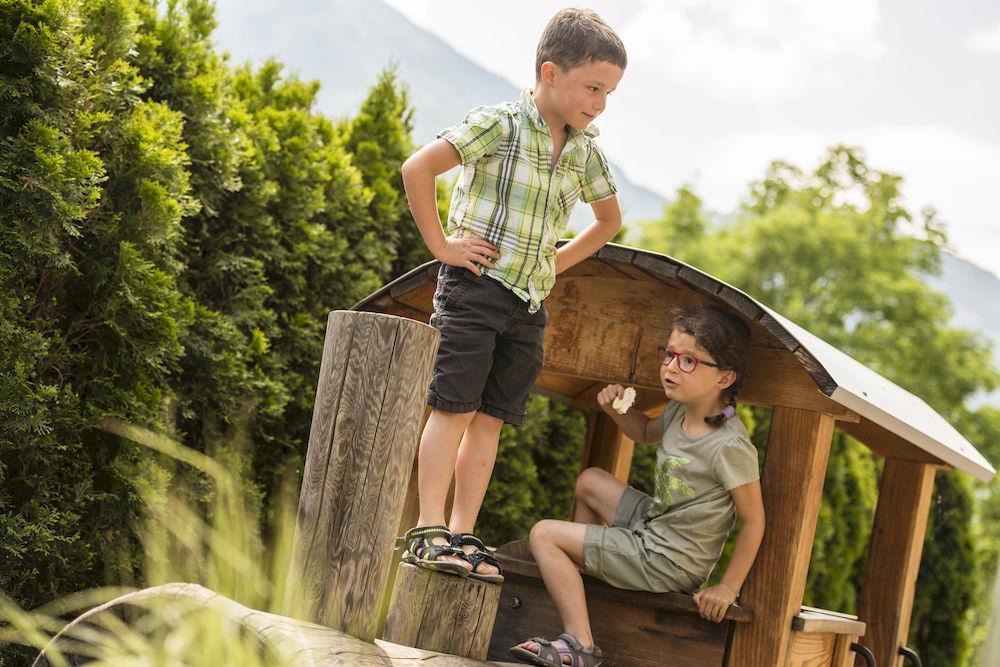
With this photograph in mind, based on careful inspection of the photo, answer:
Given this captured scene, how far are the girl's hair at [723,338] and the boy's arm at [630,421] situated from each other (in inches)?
15.9

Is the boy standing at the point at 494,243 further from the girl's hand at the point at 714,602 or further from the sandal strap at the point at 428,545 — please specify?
the girl's hand at the point at 714,602

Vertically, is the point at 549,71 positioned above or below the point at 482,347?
above

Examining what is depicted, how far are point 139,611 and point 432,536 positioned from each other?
0.88 metres

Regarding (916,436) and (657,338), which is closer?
(916,436)

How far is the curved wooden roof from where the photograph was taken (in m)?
4.02

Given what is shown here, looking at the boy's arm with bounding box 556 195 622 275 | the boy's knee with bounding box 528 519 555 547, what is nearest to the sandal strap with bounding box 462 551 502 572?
the boy's knee with bounding box 528 519 555 547

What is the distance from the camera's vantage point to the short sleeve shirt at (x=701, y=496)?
4.12 meters

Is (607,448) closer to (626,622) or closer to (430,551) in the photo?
(626,622)

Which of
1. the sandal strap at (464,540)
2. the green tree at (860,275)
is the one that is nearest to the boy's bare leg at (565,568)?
the sandal strap at (464,540)

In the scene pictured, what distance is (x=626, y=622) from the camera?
4203 mm

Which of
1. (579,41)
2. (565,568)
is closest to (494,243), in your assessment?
(579,41)

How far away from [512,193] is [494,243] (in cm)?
19

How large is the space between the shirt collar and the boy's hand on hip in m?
0.49

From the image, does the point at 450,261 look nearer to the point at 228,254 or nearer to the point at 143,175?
the point at 143,175
